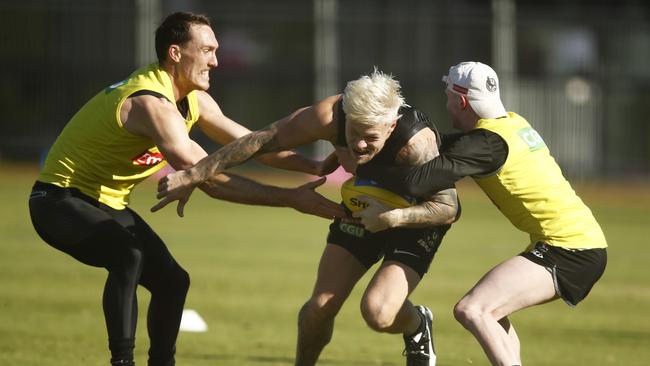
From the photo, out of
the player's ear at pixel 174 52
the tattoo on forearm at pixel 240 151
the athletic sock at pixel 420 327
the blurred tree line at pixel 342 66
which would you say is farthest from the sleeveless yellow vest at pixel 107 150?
the blurred tree line at pixel 342 66

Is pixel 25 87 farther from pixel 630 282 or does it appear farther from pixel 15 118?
pixel 630 282

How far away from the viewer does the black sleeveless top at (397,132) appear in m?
7.67

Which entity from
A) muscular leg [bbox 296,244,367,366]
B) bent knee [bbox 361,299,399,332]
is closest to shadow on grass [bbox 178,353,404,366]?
muscular leg [bbox 296,244,367,366]

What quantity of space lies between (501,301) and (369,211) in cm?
96

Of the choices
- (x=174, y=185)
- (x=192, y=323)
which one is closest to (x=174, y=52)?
(x=174, y=185)

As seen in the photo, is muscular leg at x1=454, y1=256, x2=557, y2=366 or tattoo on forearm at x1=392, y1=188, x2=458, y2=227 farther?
tattoo on forearm at x1=392, y1=188, x2=458, y2=227

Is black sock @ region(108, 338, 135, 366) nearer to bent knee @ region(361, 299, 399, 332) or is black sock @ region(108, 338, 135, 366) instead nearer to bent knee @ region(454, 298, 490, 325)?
bent knee @ region(361, 299, 399, 332)

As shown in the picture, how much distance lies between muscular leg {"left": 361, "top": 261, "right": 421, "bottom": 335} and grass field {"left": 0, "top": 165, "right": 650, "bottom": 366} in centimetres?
201

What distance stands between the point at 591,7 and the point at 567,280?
33.3 meters

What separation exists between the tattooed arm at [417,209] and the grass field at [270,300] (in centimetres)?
256

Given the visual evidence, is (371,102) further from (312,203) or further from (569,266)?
(569,266)

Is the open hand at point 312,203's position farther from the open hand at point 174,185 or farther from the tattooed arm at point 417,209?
the open hand at point 174,185

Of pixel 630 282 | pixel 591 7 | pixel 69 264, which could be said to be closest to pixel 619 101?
pixel 591 7

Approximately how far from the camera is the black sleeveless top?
25.2 ft
